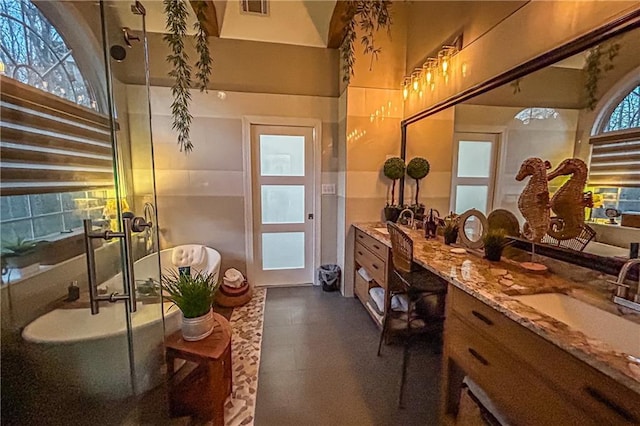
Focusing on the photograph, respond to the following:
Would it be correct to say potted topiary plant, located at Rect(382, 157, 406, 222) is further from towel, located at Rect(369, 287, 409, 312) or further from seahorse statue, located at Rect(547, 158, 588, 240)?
seahorse statue, located at Rect(547, 158, 588, 240)

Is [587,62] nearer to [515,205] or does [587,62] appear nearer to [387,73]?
[515,205]

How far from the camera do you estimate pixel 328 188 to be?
147 inches

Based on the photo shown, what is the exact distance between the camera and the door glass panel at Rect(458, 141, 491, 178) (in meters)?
2.23

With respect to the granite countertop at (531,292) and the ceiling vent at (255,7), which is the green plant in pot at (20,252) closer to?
the granite countertop at (531,292)

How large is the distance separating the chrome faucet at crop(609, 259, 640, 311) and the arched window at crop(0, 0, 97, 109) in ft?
9.16

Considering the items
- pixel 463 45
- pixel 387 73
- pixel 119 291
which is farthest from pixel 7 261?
pixel 387 73

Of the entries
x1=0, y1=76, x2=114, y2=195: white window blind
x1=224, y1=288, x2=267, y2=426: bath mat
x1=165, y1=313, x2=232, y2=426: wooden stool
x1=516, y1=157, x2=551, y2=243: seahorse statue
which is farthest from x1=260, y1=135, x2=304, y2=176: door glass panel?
x1=516, y1=157, x2=551, y2=243: seahorse statue

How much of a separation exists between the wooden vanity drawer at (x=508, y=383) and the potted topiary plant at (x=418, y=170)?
173cm

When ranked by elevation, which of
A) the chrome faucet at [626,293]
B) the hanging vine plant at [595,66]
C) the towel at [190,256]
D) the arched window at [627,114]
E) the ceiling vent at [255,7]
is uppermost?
the ceiling vent at [255,7]

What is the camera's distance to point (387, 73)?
324 centimetres

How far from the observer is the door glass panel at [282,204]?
365cm

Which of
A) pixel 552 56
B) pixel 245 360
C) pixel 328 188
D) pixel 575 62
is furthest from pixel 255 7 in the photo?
pixel 245 360

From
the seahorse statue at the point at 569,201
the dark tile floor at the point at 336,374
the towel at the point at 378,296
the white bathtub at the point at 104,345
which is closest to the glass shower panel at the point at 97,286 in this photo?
the white bathtub at the point at 104,345

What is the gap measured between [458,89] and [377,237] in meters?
1.39
